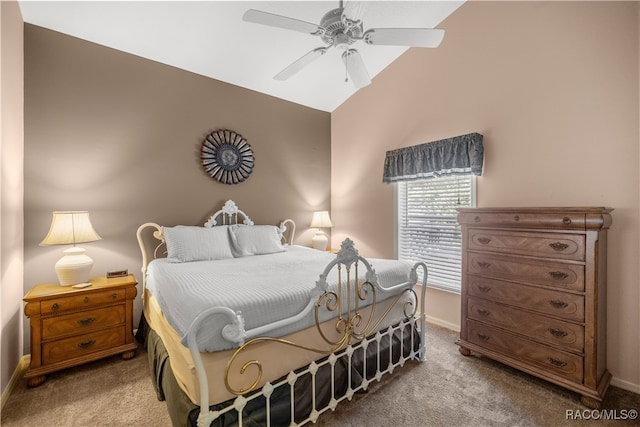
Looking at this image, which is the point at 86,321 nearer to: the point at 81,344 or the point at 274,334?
the point at 81,344

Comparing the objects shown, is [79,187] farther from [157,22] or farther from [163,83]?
[157,22]

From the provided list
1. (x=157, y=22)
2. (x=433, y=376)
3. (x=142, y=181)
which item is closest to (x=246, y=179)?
(x=142, y=181)

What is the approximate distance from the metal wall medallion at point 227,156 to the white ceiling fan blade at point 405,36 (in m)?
2.11

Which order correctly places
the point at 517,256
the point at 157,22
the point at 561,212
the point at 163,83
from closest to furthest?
the point at 561,212
the point at 517,256
the point at 157,22
the point at 163,83

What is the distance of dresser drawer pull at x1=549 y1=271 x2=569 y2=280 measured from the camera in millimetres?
1961

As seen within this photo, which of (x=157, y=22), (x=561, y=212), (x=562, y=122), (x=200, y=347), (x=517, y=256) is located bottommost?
(x=200, y=347)

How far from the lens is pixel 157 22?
2.60 m

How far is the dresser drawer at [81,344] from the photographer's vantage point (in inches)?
83.5

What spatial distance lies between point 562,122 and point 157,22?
366 cm

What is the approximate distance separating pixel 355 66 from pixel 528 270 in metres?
2.09

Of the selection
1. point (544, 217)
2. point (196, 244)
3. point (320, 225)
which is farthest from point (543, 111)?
point (196, 244)

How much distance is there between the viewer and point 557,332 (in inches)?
Answer: 78.2

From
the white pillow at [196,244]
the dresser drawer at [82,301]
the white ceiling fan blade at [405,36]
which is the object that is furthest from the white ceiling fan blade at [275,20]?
the dresser drawer at [82,301]

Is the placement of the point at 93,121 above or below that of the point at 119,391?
above
